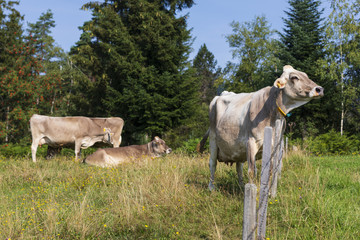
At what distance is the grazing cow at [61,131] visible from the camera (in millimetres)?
12594

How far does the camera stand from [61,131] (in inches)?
498

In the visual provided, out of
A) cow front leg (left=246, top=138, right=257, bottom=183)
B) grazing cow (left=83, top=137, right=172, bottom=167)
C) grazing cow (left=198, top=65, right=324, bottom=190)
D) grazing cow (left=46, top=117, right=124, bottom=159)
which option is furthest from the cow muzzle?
grazing cow (left=46, top=117, right=124, bottom=159)

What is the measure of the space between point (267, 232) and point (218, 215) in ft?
2.86

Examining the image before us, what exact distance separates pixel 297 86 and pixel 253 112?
2.50ft

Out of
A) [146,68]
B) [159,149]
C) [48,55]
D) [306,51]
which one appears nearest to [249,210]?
[159,149]

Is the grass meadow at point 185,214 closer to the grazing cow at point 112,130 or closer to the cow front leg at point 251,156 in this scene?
the cow front leg at point 251,156

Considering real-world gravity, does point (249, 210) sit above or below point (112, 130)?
below

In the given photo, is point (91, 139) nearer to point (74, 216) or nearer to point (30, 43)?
point (74, 216)

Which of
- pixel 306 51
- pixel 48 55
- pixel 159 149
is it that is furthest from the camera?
pixel 48 55

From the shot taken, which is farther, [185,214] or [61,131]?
[61,131]

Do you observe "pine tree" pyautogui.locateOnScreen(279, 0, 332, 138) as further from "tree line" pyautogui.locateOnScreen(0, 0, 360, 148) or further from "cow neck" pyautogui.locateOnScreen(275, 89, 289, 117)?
"cow neck" pyautogui.locateOnScreen(275, 89, 289, 117)

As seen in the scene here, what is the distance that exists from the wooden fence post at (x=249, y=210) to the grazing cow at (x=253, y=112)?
72.2 inches

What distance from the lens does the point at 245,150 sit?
17.0 feet

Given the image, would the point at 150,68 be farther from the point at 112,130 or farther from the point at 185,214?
the point at 185,214
